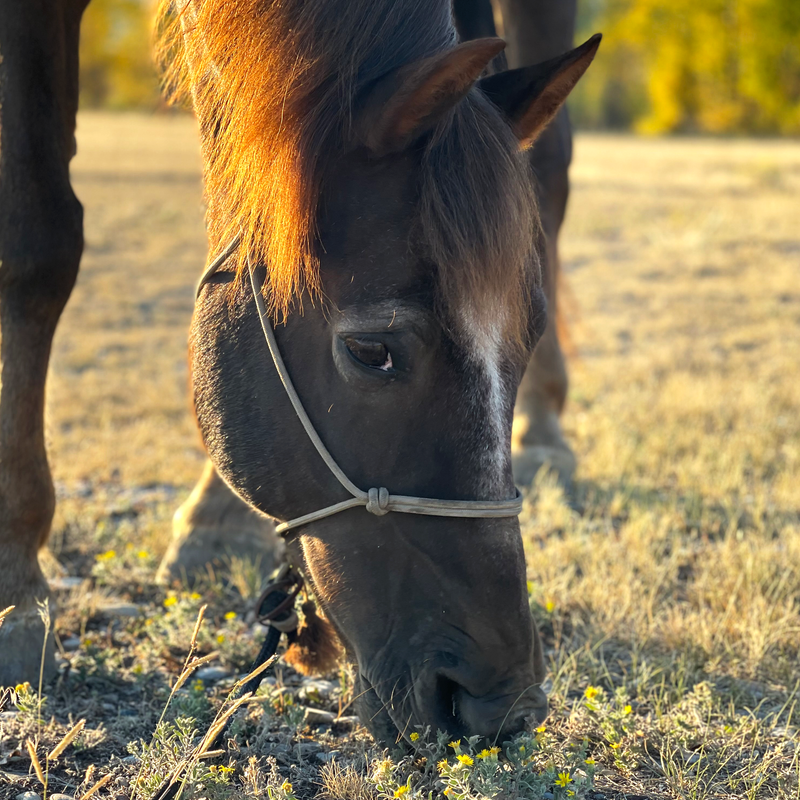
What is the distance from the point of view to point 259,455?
1.94 meters

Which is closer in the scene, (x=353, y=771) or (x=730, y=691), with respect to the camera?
(x=353, y=771)

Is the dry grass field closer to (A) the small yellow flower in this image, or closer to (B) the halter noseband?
(A) the small yellow flower

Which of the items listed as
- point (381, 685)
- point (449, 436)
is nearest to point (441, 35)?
point (449, 436)

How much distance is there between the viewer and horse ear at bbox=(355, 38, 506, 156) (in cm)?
154

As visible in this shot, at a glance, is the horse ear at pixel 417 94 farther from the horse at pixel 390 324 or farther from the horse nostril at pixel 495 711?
the horse nostril at pixel 495 711

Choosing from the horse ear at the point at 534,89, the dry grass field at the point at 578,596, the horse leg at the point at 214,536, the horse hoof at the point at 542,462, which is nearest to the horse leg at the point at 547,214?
the horse hoof at the point at 542,462

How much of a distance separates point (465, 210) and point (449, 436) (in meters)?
0.45

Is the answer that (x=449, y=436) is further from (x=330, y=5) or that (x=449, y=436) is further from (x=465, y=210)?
(x=330, y=5)

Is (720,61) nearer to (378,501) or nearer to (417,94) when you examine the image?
(417,94)

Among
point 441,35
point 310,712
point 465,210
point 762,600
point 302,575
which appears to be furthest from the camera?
point 762,600

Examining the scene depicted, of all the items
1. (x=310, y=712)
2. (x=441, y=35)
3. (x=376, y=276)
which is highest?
(x=441, y=35)

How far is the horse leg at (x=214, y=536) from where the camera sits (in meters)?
3.05

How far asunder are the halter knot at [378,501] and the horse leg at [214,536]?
1.36 m

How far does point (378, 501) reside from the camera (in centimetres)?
177
